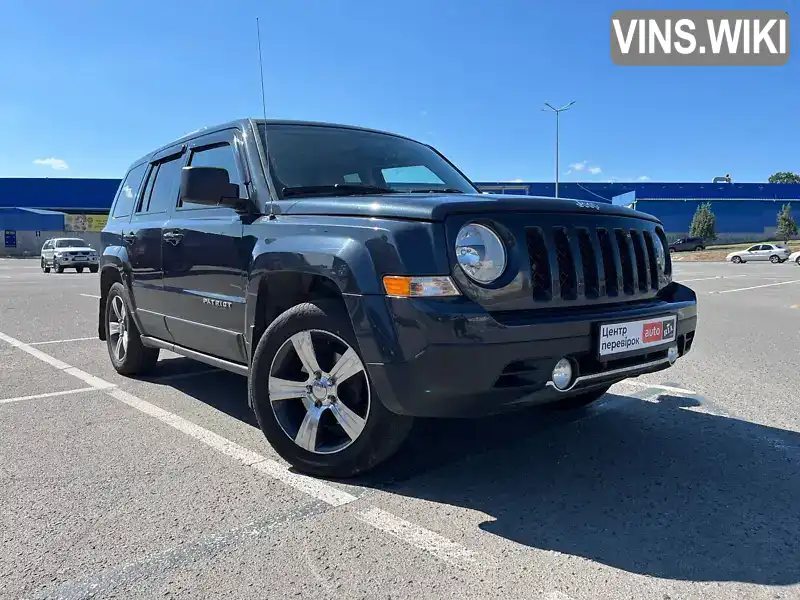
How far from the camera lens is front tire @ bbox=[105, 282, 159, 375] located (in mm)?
5379

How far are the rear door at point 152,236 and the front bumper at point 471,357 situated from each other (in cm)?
247

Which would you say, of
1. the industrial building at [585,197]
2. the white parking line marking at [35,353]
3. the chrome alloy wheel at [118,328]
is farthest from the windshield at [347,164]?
the industrial building at [585,197]

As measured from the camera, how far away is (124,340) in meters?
5.52

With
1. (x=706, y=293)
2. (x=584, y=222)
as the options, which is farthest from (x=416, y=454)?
(x=706, y=293)

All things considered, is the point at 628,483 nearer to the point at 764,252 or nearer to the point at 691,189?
the point at 764,252

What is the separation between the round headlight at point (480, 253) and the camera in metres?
2.72

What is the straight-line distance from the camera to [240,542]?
2.52m

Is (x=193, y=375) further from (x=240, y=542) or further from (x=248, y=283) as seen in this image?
(x=240, y=542)

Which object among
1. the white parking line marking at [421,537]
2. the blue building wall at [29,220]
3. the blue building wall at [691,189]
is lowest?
the white parking line marking at [421,537]

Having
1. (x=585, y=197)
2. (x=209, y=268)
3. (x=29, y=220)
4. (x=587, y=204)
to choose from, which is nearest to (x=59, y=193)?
(x=29, y=220)

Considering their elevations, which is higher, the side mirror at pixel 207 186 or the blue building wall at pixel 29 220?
the blue building wall at pixel 29 220

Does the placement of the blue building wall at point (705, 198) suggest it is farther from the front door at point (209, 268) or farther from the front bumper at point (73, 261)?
the front door at point (209, 268)

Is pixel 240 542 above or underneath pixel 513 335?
underneath

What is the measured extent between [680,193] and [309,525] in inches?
2889
